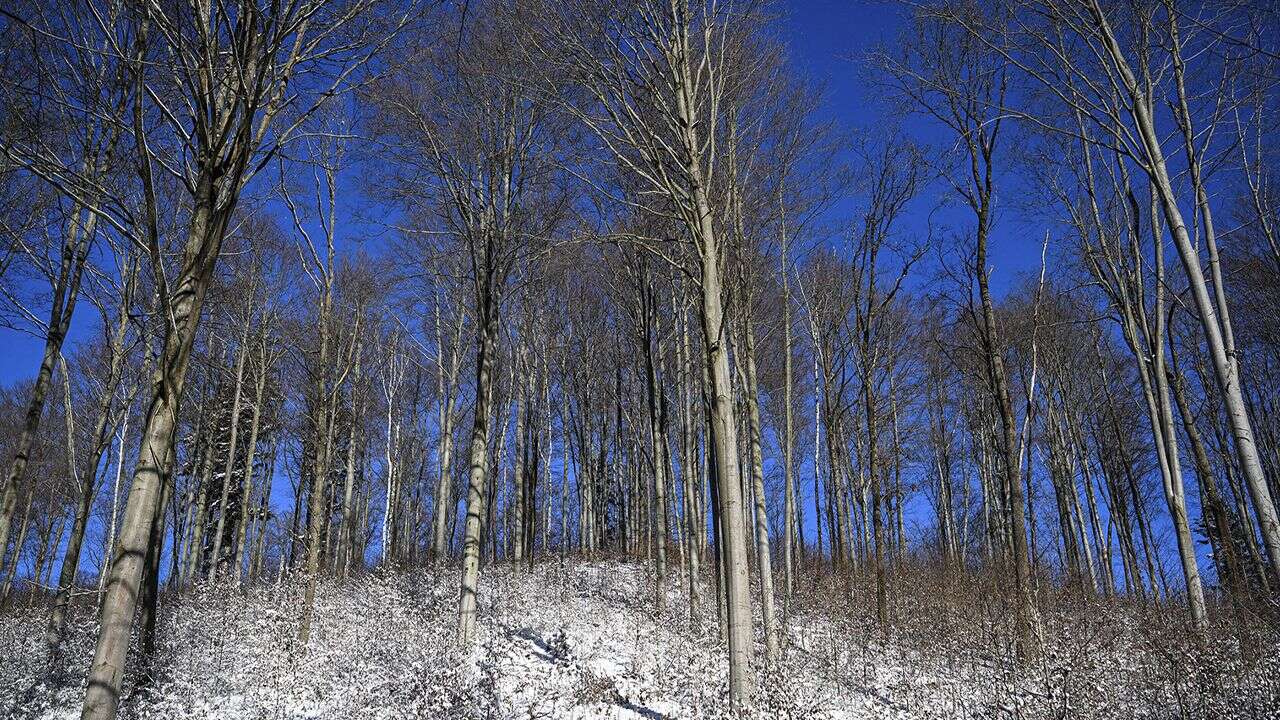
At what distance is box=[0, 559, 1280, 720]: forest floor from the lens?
6070mm

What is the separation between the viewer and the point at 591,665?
776cm

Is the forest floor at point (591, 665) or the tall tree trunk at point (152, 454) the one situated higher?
the tall tree trunk at point (152, 454)

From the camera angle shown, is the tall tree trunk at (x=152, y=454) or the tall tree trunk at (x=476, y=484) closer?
the tall tree trunk at (x=152, y=454)

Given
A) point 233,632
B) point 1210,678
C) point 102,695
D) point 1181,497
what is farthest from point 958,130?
point 233,632

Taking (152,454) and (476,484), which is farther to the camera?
(476,484)

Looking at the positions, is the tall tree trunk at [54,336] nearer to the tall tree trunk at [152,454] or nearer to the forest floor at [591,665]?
the forest floor at [591,665]

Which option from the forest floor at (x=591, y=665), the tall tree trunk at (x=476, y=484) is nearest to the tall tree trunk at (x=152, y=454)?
the forest floor at (x=591, y=665)

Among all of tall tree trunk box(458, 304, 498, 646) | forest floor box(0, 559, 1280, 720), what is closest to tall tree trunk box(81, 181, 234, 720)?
forest floor box(0, 559, 1280, 720)

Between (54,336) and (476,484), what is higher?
(54,336)

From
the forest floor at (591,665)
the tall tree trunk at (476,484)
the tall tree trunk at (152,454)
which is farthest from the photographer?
the tall tree trunk at (476,484)

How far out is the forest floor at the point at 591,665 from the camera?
6.07m

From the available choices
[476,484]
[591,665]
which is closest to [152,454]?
[476,484]

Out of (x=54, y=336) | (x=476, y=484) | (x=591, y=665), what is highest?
(x=54, y=336)

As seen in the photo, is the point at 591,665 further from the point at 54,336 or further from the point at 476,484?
the point at 54,336
